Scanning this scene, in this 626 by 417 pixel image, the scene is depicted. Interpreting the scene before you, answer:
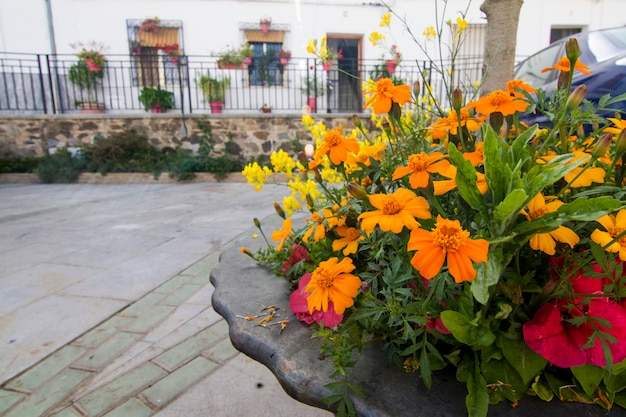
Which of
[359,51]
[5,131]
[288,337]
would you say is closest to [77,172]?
[5,131]

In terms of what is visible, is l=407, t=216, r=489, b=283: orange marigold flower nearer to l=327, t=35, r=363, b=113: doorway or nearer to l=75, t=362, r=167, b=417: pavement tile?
l=75, t=362, r=167, b=417: pavement tile

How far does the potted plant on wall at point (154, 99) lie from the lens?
8.11 m

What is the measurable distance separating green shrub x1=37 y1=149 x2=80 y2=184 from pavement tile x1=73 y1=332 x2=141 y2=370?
626cm

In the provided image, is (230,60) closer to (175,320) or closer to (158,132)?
(158,132)

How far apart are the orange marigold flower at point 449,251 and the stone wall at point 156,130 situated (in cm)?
748

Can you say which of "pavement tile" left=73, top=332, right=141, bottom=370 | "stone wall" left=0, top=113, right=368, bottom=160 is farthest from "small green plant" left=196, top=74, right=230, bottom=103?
"pavement tile" left=73, top=332, right=141, bottom=370

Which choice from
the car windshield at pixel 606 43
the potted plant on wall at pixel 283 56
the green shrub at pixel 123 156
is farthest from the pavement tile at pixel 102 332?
the potted plant on wall at pixel 283 56

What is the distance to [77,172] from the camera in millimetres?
7215

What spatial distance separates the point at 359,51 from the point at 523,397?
389 inches

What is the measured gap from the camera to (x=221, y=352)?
1.74 metres

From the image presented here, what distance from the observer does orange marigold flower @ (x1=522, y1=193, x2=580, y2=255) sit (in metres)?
0.52

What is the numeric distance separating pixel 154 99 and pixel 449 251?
8552 millimetres

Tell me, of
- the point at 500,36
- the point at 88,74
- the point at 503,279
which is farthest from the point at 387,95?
the point at 88,74

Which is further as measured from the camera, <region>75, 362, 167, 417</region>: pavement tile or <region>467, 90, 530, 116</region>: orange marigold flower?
<region>75, 362, 167, 417</region>: pavement tile
